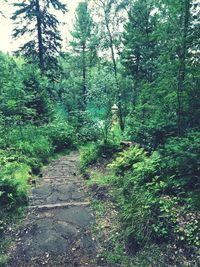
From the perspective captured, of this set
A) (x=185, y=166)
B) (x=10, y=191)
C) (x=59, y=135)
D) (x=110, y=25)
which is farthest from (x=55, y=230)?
(x=110, y=25)

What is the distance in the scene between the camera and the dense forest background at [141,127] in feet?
14.1

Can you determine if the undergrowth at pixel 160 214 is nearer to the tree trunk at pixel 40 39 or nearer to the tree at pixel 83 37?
the tree trunk at pixel 40 39

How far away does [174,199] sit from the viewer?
169 inches

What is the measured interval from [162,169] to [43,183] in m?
3.67

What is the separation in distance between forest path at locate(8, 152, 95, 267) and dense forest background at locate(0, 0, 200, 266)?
1.60ft

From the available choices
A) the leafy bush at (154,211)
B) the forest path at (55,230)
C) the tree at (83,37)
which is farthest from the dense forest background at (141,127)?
the tree at (83,37)

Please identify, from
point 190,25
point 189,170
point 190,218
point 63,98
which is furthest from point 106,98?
point 63,98

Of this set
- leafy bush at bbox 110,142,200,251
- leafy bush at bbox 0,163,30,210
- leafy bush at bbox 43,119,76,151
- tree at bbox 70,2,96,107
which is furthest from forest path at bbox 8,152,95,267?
tree at bbox 70,2,96,107

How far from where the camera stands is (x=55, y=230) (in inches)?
192

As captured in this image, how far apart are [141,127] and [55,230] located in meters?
3.43

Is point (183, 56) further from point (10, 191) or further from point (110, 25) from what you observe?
point (110, 25)

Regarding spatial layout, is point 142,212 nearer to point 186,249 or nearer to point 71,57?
point 186,249

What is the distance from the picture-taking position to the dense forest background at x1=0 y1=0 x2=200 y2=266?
4.29 metres

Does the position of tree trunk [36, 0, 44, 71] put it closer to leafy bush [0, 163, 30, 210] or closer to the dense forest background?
the dense forest background
